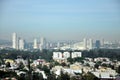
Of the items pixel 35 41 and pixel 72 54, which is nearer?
pixel 72 54

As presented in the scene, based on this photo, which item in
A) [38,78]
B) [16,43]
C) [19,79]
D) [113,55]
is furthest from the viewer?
→ [16,43]

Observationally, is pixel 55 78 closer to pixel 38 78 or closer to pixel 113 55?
pixel 38 78

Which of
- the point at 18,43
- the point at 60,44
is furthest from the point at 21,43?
the point at 60,44

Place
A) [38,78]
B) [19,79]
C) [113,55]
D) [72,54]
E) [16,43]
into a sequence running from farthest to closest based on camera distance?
[16,43]
[72,54]
[113,55]
[38,78]
[19,79]

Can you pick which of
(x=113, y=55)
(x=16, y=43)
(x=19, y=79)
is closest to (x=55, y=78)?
(x=19, y=79)

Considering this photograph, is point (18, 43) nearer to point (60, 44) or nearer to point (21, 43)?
point (21, 43)

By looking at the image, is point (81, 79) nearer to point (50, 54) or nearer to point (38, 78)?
point (38, 78)

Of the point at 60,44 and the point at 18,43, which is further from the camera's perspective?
the point at 60,44

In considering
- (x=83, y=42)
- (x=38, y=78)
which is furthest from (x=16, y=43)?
(x=38, y=78)

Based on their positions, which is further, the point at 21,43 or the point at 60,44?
the point at 60,44
